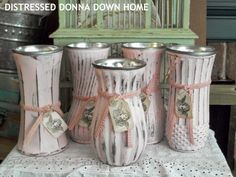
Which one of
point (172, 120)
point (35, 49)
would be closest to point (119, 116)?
point (172, 120)

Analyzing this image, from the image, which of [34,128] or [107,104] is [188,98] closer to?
[107,104]

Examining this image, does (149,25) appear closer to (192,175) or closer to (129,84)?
(129,84)

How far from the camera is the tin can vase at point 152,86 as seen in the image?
29.2 inches

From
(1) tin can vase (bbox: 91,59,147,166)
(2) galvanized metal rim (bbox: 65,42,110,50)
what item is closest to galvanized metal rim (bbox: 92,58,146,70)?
(1) tin can vase (bbox: 91,59,147,166)

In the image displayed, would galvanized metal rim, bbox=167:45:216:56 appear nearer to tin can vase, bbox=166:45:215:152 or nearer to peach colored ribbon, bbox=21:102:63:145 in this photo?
tin can vase, bbox=166:45:215:152

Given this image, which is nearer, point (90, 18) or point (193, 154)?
point (193, 154)

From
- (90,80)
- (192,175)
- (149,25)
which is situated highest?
(149,25)

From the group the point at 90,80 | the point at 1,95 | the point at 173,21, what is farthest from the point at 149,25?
the point at 1,95

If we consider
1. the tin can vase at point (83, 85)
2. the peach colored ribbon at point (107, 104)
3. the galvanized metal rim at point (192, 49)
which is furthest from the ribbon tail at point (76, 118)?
the galvanized metal rim at point (192, 49)

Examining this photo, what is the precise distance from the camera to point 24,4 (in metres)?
1.01

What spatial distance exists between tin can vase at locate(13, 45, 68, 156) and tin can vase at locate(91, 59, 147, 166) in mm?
98

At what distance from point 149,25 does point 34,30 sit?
1.14ft

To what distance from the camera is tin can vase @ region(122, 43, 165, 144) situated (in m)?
0.74

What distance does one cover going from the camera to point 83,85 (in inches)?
30.4
